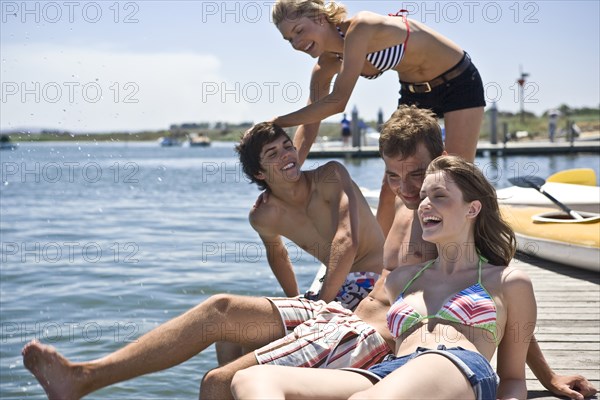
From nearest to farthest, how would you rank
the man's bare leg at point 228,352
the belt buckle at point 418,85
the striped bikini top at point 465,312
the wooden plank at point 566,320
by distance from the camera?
the striped bikini top at point 465,312 → the man's bare leg at point 228,352 → the wooden plank at point 566,320 → the belt buckle at point 418,85

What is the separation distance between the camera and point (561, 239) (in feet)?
24.5

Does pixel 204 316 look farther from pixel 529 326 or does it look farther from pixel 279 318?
pixel 529 326

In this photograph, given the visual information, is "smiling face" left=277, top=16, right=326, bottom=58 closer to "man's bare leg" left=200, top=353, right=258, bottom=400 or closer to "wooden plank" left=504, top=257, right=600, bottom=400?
"man's bare leg" left=200, top=353, right=258, bottom=400

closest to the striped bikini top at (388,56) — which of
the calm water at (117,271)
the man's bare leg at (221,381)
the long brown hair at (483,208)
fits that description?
the long brown hair at (483,208)

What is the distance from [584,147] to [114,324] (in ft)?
86.1

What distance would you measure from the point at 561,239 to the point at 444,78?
3.71m

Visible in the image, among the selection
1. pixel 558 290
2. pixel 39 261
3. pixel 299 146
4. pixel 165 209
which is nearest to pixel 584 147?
pixel 165 209

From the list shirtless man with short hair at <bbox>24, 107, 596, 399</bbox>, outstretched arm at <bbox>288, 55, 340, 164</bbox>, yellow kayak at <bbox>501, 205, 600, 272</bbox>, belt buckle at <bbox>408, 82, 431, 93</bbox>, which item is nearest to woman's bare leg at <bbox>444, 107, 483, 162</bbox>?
belt buckle at <bbox>408, 82, 431, 93</bbox>

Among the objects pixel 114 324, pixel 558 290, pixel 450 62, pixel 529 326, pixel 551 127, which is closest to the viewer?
pixel 529 326

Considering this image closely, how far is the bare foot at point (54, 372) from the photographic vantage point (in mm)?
2803

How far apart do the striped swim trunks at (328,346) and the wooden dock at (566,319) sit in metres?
0.83

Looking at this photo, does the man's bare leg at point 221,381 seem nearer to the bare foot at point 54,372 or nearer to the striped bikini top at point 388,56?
the bare foot at point 54,372

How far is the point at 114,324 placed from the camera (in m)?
8.30

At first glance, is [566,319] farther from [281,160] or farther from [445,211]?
[445,211]
